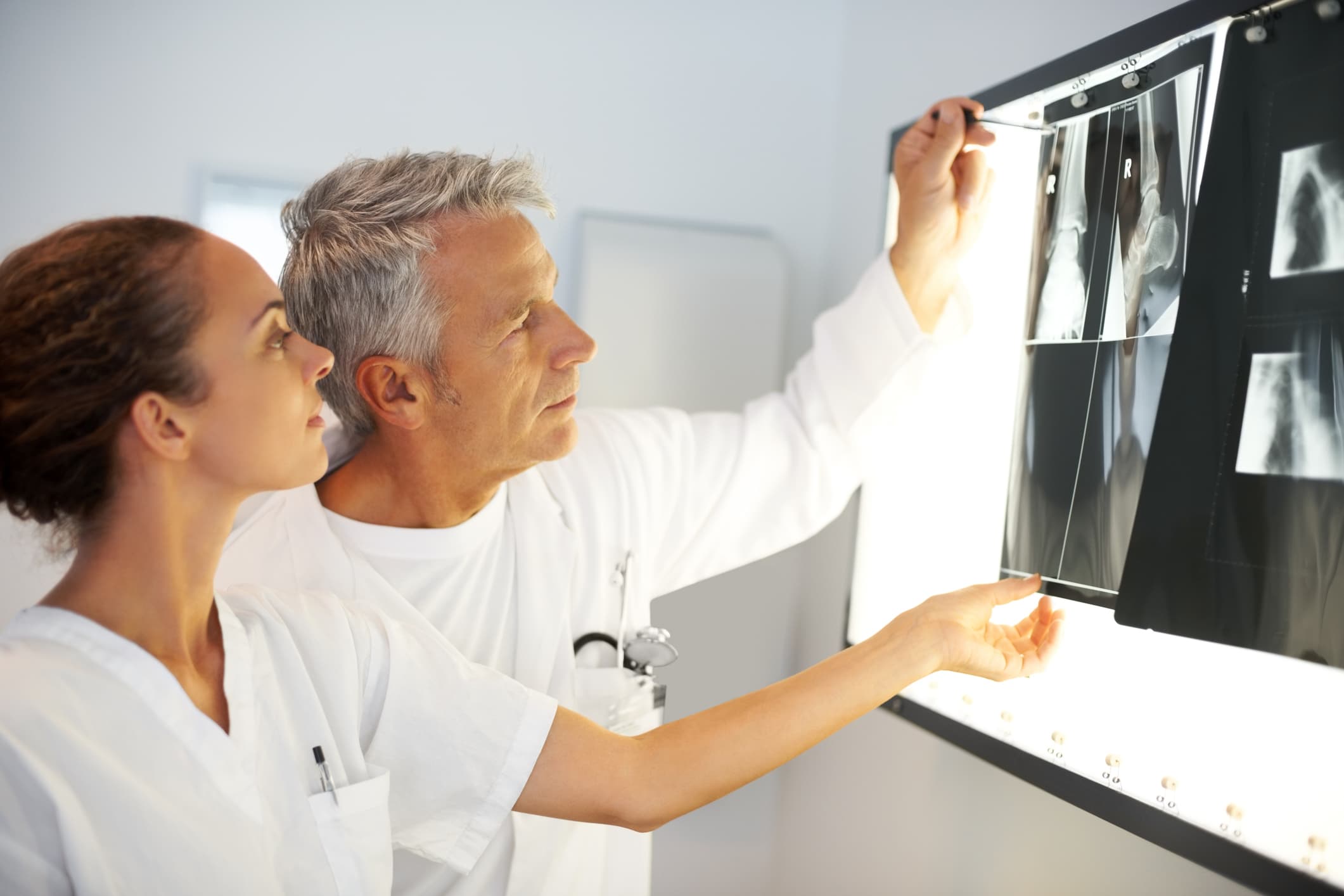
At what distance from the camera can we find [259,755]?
3.13 ft

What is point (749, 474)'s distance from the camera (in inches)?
59.4

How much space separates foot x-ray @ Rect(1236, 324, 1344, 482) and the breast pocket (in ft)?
3.06

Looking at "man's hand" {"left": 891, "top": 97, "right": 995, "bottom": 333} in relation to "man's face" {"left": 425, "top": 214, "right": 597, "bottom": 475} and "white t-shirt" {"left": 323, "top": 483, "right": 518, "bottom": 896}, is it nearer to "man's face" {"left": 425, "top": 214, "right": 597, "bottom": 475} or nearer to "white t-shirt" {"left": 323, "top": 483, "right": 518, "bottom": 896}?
"man's face" {"left": 425, "top": 214, "right": 597, "bottom": 475}

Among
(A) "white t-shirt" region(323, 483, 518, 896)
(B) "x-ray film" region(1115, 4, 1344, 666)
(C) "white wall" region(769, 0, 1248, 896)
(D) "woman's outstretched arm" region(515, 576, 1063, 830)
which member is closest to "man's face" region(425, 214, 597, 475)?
(A) "white t-shirt" region(323, 483, 518, 896)

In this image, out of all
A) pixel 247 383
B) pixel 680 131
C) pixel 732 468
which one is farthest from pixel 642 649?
pixel 680 131

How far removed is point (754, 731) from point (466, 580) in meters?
0.50

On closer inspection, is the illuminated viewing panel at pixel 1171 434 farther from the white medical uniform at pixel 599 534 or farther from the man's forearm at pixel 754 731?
the man's forearm at pixel 754 731

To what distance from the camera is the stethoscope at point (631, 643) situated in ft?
4.54

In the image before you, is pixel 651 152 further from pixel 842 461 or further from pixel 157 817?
pixel 157 817

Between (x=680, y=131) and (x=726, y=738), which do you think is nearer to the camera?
(x=726, y=738)

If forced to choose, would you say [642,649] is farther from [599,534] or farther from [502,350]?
[502,350]

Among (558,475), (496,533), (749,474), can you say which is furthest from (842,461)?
(496,533)

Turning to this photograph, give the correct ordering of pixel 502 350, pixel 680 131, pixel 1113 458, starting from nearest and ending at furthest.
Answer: pixel 1113 458 → pixel 502 350 → pixel 680 131

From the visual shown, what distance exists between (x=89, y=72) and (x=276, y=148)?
1.06 feet
